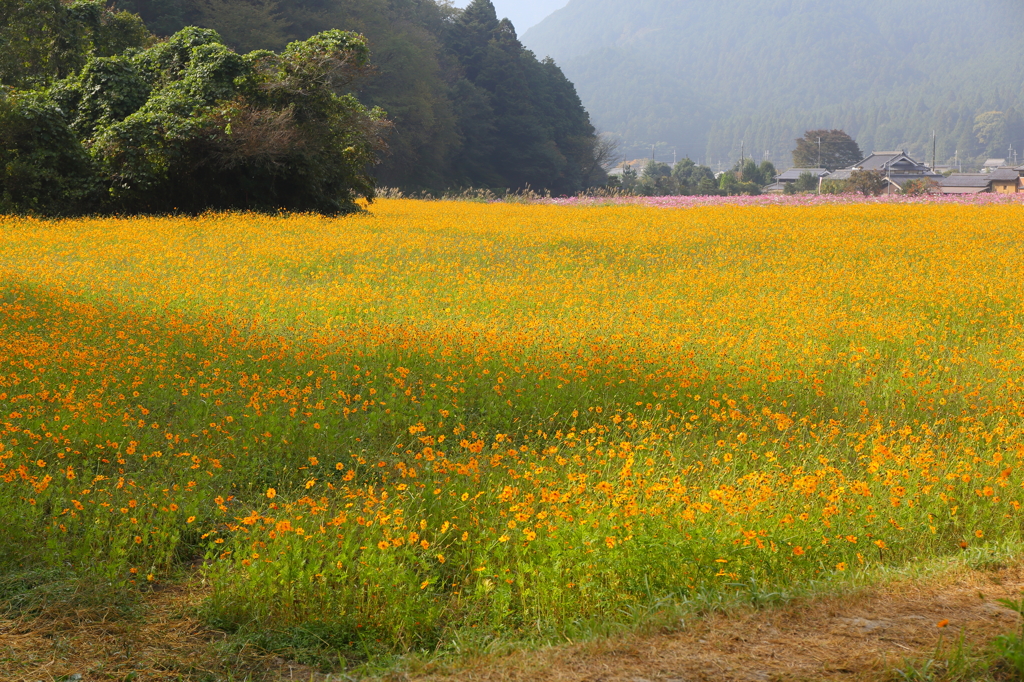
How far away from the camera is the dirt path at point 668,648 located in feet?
9.98

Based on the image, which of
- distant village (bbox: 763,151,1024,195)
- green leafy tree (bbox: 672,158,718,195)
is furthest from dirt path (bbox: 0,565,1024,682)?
green leafy tree (bbox: 672,158,718,195)

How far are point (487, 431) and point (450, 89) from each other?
54291 mm

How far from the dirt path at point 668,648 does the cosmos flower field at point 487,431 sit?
0.97 feet

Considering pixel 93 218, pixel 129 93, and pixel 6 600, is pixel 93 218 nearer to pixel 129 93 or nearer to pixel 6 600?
pixel 129 93

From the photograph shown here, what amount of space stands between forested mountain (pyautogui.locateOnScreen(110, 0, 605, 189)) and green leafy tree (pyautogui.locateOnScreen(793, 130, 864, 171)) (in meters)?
52.5

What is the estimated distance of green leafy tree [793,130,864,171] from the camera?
106625mm

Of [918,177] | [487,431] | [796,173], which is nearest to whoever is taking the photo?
[487,431]

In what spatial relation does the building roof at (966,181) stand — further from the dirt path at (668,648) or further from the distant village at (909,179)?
the dirt path at (668,648)

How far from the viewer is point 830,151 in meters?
107

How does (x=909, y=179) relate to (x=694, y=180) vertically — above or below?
above

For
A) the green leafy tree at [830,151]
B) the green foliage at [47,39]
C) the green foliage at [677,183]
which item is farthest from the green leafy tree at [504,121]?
the green leafy tree at [830,151]

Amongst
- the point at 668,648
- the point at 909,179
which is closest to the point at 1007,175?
the point at 909,179

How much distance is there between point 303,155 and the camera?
71.9ft

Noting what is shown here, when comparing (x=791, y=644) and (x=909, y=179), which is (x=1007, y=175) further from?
(x=791, y=644)
